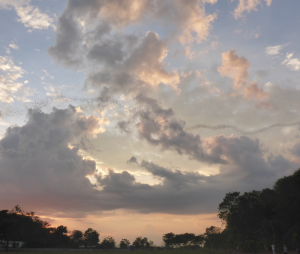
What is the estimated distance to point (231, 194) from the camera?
10538 centimetres

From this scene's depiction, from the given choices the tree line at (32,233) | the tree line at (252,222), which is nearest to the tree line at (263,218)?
the tree line at (252,222)

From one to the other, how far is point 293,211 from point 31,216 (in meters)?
127

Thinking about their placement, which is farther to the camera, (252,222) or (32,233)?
(32,233)

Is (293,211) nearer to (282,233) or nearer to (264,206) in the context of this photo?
(282,233)

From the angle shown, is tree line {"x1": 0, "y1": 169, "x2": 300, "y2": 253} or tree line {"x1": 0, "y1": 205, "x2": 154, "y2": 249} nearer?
tree line {"x1": 0, "y1": 169, "x2": 300, "y2": 253}

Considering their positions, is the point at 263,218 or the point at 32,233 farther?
the point at 32,233

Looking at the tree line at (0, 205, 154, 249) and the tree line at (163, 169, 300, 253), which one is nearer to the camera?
the tree line at (163, 169, 300, 253)

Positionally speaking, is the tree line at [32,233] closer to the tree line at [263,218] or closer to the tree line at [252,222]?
the tree line at [252,222]

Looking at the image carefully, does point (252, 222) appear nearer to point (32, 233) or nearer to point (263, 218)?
point (263, 218)

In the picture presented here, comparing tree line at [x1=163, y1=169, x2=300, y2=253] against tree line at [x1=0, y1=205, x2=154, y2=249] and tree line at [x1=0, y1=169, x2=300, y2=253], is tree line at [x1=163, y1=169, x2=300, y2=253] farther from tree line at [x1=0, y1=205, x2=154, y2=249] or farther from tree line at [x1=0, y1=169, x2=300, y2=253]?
tree line at [x1=0, y1=205, x2=154, y2=249]

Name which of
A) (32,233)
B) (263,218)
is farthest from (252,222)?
(32,233)

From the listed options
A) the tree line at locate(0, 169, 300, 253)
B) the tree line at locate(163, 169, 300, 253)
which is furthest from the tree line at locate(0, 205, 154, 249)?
the tree line at locate(163, 169, 300, 253)

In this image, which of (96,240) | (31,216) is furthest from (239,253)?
(96,240)

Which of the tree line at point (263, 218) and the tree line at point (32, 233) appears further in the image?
the tree line at point (32, 233)
